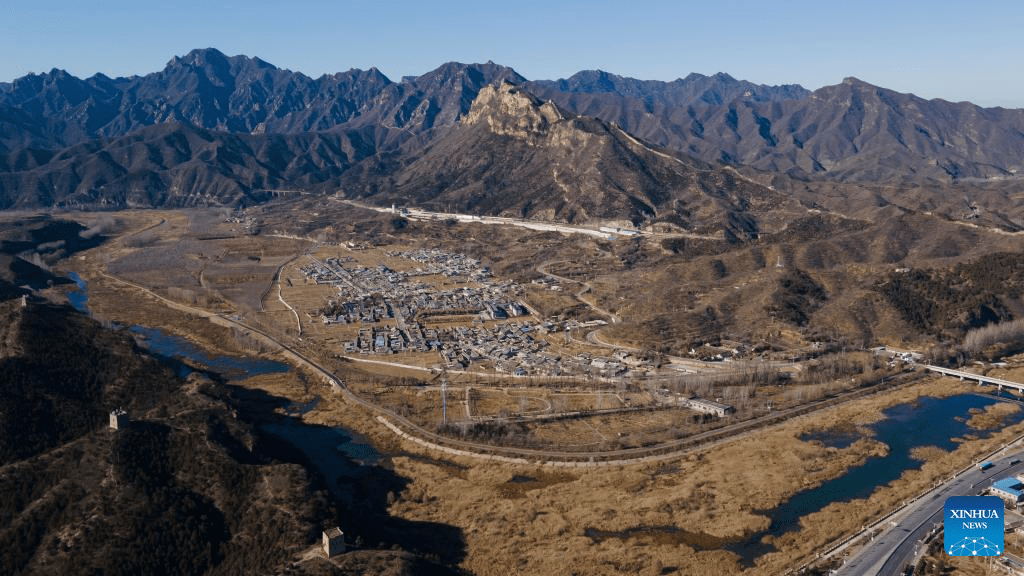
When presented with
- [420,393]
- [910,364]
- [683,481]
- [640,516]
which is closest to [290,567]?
[640,516]

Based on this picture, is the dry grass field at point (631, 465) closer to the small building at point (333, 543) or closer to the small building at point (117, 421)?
the small building at point (333, 543)

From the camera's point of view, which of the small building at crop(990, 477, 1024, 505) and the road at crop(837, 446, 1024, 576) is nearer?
the road at crop(837, 446, 1024, 576)

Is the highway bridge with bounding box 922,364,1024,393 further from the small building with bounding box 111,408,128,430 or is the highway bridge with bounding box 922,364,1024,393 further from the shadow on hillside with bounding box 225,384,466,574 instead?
the small building with bounding box 111,408,128,430

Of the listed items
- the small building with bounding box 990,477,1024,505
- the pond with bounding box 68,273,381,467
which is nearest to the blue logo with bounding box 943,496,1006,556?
the small building with bounding box 990,477,1024,505

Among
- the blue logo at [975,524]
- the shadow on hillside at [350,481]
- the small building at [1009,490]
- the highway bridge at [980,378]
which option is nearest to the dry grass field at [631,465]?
the shadow on hillside at [350,481]

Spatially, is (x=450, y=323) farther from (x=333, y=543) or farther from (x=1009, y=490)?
(x=1009, y=490)

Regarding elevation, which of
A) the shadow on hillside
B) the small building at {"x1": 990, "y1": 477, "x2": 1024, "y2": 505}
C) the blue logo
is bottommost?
the shadow on hillside

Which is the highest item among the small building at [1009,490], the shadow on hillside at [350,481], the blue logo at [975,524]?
the blue logo at [975,524]
